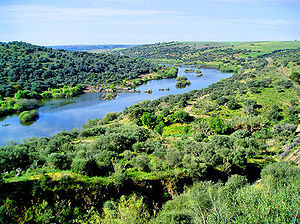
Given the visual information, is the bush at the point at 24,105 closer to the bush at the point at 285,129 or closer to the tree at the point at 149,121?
the tree at the point at 149,121

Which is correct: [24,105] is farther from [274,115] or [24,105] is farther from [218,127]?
[274,115]

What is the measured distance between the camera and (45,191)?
1246cm

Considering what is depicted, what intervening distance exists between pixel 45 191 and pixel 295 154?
80.9ft

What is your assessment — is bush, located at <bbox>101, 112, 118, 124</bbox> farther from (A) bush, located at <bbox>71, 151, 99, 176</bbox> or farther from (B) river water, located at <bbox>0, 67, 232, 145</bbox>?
(A) bush, located at <bbox>71, 151, 99, 176</bbox>

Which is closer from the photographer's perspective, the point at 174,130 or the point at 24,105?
the point at 174,130


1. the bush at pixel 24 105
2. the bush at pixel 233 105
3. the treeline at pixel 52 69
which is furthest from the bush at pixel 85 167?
the treeline at pixel 52 69

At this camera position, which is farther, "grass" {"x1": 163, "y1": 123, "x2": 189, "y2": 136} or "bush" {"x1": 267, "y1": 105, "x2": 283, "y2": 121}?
"bush" {"x1": 267, "y1": 105, "x2": 283, "y2": 121}

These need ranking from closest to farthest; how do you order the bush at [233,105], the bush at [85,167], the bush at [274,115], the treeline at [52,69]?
the bush at [85,167], the bush at [274,115], the bush at [233,105], the treeline at [52,69]

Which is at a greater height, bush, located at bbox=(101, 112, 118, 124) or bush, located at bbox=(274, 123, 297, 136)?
bush, located at bbox=(274, 123, 297, 136)

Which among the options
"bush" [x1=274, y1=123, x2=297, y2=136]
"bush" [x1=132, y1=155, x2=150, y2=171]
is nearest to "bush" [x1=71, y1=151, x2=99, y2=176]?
"bush" [x1=132, y1=155, x2=150, y2=171]

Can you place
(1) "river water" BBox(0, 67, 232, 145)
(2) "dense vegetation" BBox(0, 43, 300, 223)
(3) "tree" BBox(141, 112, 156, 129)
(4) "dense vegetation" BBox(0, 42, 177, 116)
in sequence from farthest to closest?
(4) "dense vegetation" BBox(0, 42, 177, 116) → (1) "river water" BBox(0, 67, 232, 145) → (3) "tree" BBox(141, 112, 156, 129) → (2) "dense vegetation" BBox(0, 43, 300, 223)

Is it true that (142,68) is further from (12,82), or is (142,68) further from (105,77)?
(12,82)

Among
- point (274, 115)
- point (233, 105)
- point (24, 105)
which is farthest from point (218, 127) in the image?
point (24, 105)

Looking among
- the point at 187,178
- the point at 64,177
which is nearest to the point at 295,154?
the point at 187,178
